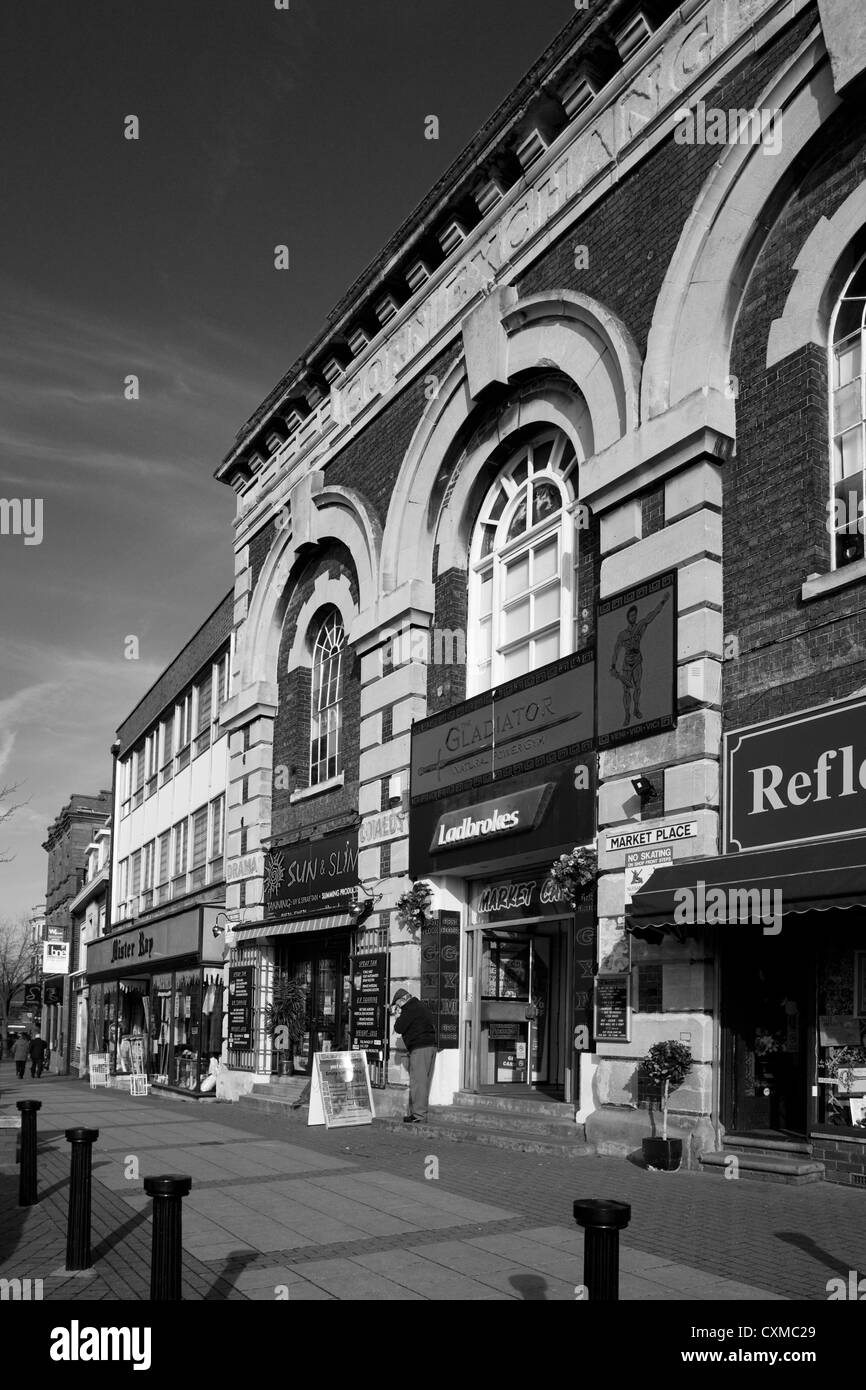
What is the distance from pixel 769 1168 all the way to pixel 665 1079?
1333mm

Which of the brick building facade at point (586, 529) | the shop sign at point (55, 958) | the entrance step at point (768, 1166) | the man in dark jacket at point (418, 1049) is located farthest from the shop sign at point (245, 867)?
the shop sign at point (55, 958)

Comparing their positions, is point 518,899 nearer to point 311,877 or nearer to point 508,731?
point 508,731

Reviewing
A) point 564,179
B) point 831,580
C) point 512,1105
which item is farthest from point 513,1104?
point 564,179

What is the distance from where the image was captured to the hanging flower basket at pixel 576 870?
1362 cm

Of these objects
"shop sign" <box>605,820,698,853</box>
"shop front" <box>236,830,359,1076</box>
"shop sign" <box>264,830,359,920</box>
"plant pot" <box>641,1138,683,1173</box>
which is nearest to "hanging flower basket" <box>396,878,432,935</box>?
"shop front" <box>236,830,359,1076</box>

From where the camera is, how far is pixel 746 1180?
1067 cm

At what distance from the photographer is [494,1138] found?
13617 mm

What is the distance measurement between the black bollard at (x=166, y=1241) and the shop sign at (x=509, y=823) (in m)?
8.50

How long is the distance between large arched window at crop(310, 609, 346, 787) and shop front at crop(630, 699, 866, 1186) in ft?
33.6

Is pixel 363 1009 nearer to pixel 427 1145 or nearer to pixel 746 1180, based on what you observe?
pixel 427 1145

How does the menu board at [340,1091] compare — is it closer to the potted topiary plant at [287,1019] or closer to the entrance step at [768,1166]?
the potted topiary plant at [287,1019]

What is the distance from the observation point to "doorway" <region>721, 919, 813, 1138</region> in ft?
37.8
